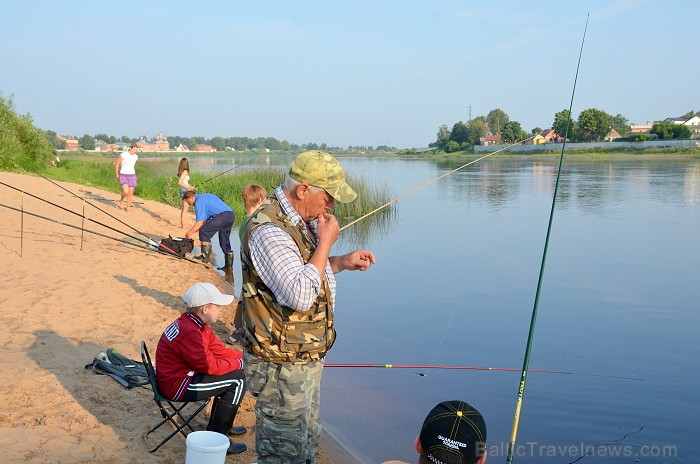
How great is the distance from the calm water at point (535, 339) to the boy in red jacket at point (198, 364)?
133 centimetres

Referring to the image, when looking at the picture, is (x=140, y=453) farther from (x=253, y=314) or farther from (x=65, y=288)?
(x=65, y=288)

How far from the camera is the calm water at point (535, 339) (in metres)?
5.14

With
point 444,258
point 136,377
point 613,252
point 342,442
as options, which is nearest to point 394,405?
point 342,442

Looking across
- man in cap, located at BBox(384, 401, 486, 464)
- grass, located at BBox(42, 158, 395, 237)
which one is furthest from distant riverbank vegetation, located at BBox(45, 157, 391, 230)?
man in cap, located at BBox(384, 401, 486, 464)

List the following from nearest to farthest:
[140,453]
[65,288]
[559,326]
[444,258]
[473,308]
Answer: [140,453] → [65,288] → [559,326] → [473,308] → [444,258]

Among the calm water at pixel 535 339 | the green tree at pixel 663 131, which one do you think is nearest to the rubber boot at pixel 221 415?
the calm water at pixel 535 339

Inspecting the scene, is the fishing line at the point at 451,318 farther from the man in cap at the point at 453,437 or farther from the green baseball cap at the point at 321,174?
the man in cap at the point at 453,437

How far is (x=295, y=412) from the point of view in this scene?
2.70 meters

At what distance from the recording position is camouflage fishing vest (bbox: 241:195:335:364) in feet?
8.54

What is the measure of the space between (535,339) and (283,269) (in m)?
5.61

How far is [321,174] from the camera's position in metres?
2.65

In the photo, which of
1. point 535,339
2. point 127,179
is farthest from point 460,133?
point 535,339

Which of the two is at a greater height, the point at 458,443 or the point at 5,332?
the point at 458,443

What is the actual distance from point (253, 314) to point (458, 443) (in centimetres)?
95
